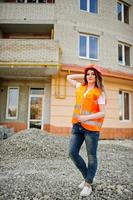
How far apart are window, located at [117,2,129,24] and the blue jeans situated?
14154 mm

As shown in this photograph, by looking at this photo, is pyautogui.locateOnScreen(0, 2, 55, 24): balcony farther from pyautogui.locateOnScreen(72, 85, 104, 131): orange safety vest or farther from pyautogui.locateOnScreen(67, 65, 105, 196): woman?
pyautogui.locateOnScreen(72, 85, 104, 131): orange safety vest

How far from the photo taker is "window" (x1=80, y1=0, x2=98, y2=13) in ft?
46.0

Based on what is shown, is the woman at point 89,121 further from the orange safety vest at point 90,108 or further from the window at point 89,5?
the window at point 89,5

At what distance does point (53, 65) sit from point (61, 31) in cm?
308

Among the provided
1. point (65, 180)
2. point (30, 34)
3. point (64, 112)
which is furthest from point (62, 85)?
point (65, 180)

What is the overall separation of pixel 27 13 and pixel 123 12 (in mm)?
7002

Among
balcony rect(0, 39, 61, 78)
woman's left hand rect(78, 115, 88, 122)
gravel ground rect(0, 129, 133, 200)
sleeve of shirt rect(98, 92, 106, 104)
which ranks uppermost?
balcony rect(0, 39, 61, 78)

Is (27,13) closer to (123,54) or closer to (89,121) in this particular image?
(123,54)

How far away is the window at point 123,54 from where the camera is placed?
14969 millimetres

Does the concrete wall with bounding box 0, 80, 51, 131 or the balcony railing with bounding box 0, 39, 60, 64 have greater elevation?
the balcony railing with bounding box 0, 39, 60, 64

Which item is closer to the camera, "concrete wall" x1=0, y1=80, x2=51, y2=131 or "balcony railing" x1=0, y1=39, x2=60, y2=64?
"balcony railing" x1=0, y1=39, x2=60, y2=64

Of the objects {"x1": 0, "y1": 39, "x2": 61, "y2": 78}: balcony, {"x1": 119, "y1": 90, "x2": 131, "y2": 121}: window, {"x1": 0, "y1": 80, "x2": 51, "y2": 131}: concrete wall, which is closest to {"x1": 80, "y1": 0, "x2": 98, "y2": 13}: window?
{"x1": 0, "y1": 39, "x2": 61, "y2": 78}: balcony

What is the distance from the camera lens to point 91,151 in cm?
295

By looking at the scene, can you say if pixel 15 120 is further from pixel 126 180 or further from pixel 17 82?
pixel 126 180
